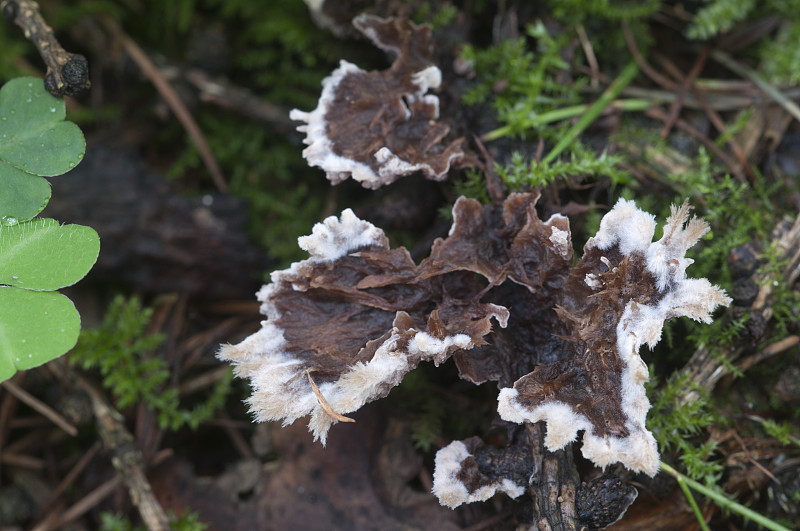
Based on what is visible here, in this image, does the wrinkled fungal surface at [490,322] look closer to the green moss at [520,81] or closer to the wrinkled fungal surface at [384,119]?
the wrinkled fungal surface at [384,119]

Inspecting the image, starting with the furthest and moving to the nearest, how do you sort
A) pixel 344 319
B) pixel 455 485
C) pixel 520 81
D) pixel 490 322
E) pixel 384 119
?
pixel 520 81, pixel 384 119, pixel 344 319, pixel 490 322, pixel 455 485

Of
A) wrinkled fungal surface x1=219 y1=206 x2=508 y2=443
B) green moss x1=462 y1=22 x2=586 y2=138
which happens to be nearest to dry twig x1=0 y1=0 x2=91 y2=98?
wrinkled fungal surface x1=219 y1=206 x2=508 y2=443

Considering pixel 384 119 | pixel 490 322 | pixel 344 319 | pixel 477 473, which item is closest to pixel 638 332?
pixel 490 322

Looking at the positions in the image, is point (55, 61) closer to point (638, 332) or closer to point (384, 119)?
point (384, 119)

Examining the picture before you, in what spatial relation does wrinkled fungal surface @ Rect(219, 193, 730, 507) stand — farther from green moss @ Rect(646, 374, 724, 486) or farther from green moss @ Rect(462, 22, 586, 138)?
green moss @ Rect(462, 22, 586, 138)

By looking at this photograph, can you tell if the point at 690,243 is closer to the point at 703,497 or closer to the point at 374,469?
the point at 703,497

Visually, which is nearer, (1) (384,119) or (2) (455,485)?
(2) (455,485)
